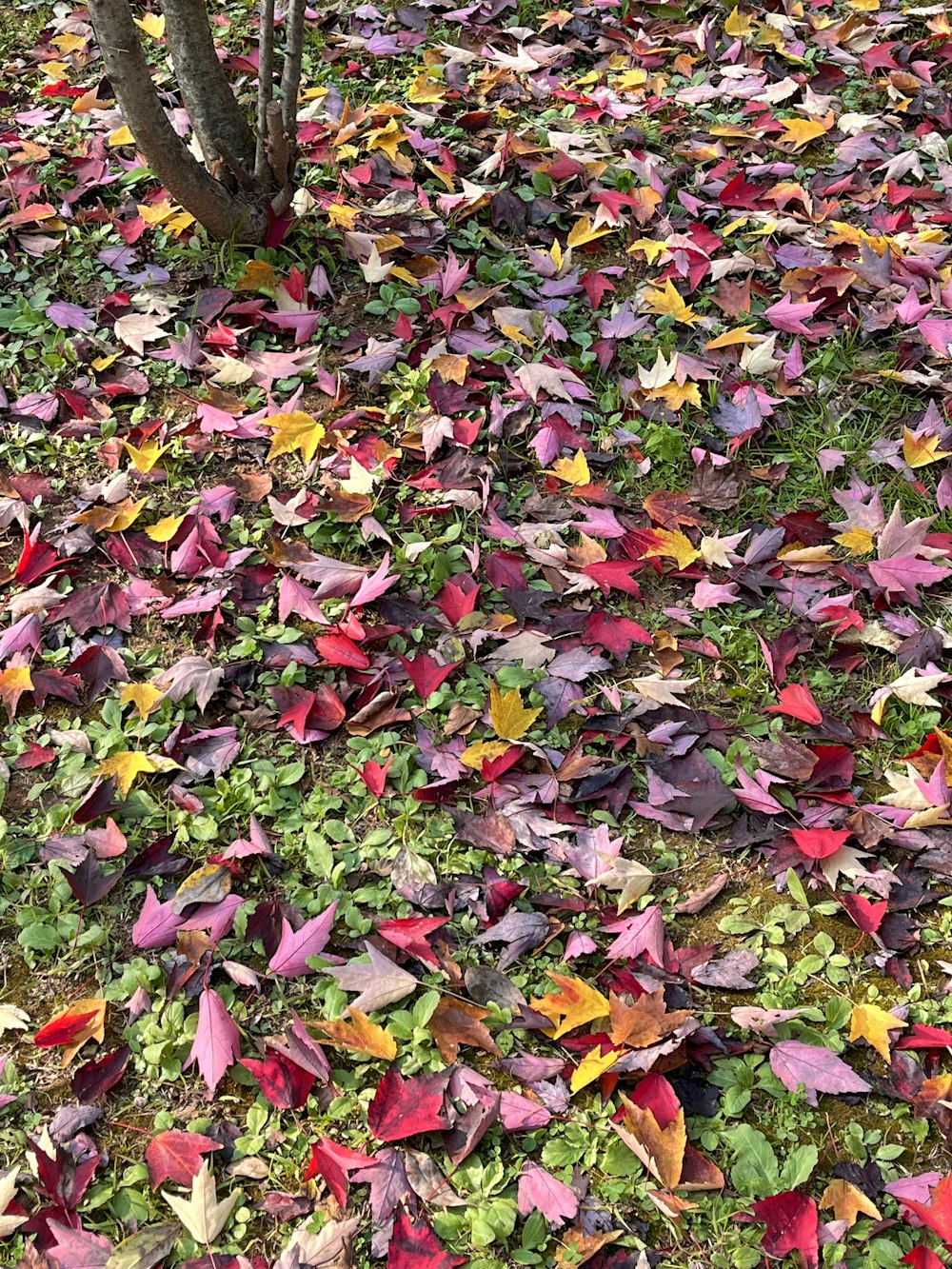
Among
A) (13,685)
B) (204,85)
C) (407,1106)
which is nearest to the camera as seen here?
(407,1106)

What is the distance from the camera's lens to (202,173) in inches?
108

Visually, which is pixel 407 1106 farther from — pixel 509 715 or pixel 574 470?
pixel 574 470

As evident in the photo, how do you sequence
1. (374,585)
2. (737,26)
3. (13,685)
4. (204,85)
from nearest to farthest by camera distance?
(13,685), (374,585), (204,85), (737,26)

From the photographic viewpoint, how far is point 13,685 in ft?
7.19

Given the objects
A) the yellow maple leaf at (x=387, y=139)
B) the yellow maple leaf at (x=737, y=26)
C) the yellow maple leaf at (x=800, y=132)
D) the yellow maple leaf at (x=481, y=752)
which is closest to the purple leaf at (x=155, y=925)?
the yellow maple leaf at (x=481, y=752)

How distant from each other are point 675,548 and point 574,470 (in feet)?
1.06

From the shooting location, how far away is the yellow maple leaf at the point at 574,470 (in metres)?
2.54

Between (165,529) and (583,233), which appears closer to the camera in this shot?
(165,529)

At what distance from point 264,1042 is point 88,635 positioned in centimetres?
99

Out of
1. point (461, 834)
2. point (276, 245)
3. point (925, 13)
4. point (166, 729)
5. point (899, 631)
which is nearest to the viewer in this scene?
point (461, 834)

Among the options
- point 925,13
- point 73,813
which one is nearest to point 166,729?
point 73,813

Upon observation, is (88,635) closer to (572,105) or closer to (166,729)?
(166,729)

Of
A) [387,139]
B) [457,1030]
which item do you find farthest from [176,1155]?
[387,139]

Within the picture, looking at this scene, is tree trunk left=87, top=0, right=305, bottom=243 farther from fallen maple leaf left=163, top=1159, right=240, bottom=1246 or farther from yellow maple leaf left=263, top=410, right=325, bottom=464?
fallen maple leaf left=163, top=1159, right=240, bottom=1246
